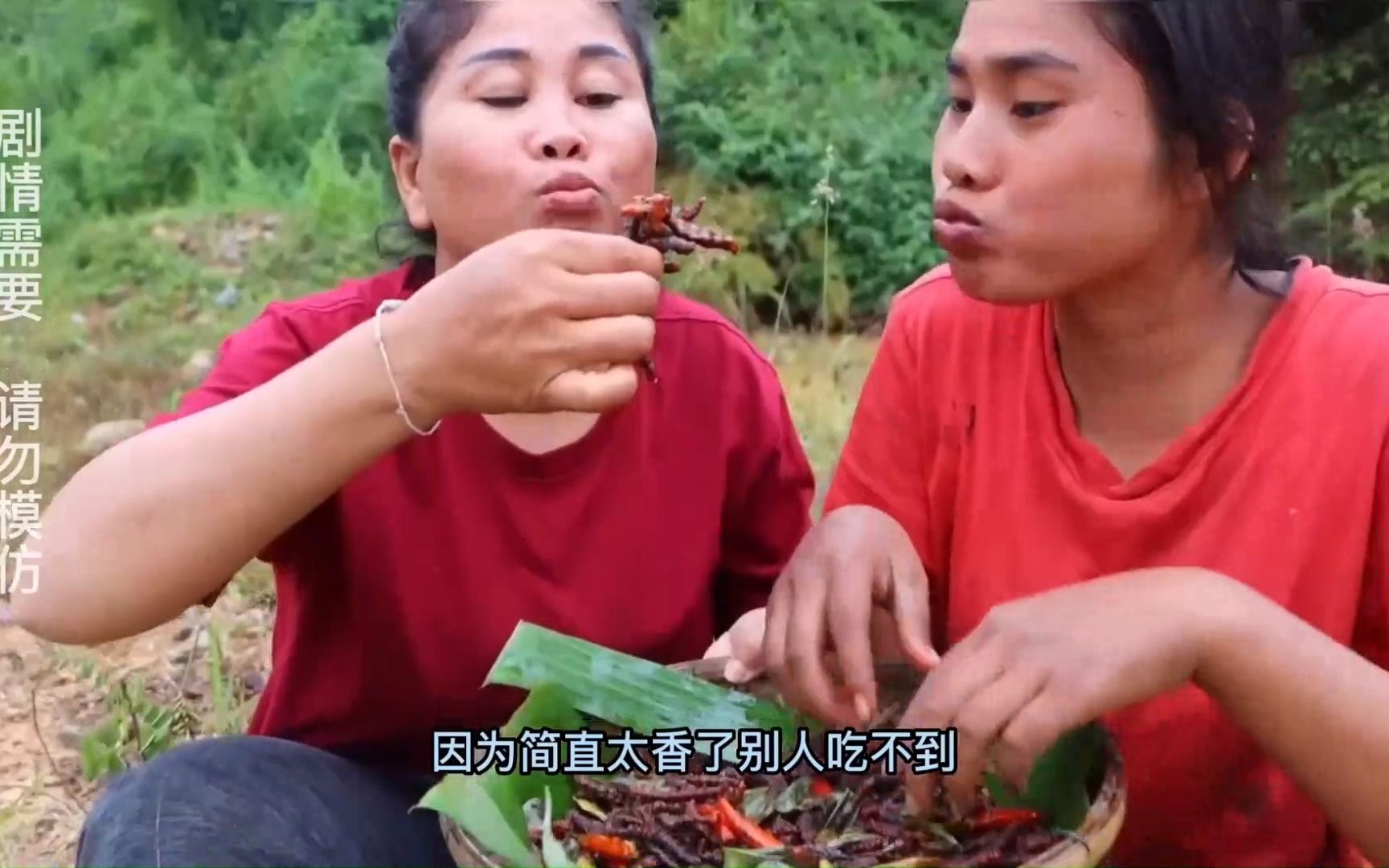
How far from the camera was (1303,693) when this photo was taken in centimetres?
61

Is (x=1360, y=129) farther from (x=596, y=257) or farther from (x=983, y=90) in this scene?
(x=596, y=257)

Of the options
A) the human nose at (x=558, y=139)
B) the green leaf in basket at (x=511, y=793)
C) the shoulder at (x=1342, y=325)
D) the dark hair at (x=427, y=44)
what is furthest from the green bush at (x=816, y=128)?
the green leaf in basket at (x=511, y=793)

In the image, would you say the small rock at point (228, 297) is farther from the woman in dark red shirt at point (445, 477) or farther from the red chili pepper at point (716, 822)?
the red chili pepper at point (716, 822)

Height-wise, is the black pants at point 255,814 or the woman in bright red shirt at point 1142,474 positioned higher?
the woman in bright red shirt at point 1142,474

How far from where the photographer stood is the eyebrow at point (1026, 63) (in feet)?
2.10

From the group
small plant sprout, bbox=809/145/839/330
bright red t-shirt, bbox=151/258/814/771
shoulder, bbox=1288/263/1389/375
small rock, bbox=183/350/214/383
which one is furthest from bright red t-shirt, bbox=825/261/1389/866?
small rock, bbox=183/350/214/383

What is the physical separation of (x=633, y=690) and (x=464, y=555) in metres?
0.14

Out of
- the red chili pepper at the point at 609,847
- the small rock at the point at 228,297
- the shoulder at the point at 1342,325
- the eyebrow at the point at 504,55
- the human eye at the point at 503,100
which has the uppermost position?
the eyebrow at the point at 504,55

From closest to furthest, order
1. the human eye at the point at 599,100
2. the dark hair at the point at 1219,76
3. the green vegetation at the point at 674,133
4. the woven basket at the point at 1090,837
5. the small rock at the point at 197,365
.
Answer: the woven basket at the point at 1090,837
the dark hair at the point at 1219,76
the human eye at the point at 599,100
the green vegetation at the point at 674,133
the small rock at the point at 197,365

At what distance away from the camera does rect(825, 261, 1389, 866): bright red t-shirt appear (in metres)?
0.68

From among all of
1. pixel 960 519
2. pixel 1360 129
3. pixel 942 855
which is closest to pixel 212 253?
pixel 960 519

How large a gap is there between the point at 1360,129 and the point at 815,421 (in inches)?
19.1

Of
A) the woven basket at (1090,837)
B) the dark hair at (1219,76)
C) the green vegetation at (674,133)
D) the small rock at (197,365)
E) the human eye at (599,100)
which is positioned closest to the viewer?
the woven basket at (1090,837)

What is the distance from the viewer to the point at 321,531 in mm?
786
